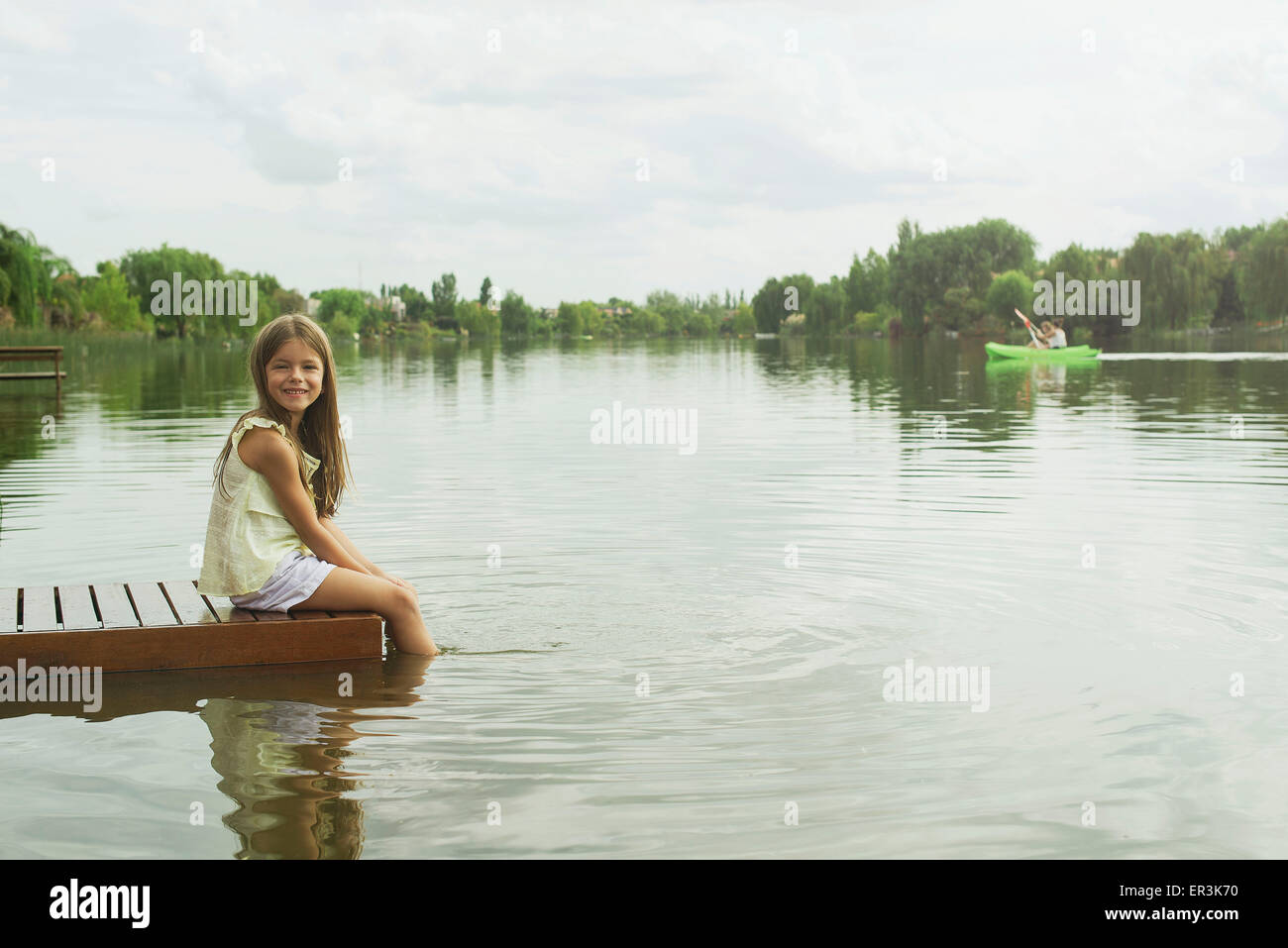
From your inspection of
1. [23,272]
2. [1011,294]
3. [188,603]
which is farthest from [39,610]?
[1011,294]

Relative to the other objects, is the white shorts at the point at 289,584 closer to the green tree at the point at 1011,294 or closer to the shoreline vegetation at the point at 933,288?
the shoreline vegetation at the point at 933,288

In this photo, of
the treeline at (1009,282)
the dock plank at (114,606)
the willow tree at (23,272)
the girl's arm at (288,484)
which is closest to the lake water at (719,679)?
the dock plank at (114,606)

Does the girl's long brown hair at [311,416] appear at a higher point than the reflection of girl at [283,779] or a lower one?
higher

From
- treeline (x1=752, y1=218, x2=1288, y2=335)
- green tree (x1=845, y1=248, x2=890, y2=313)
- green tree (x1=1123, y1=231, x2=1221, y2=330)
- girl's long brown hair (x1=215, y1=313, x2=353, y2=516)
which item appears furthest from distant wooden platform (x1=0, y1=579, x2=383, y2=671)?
green tree (x1=845, y1=248, x2=890, y2=313)

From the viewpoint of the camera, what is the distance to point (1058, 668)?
671cm

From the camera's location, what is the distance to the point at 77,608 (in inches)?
263

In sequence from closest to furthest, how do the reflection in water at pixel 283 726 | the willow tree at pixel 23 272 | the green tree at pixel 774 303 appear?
the reflection in water at pixel 283 726
the willow tree at pixel 23 272
the green tree at pixel 774 303

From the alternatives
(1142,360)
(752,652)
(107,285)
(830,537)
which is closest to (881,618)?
(752,652)

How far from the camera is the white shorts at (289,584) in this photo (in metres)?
6.55

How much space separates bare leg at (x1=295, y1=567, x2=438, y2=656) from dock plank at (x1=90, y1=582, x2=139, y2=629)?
2.87ft

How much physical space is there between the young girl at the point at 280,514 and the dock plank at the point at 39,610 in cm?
75

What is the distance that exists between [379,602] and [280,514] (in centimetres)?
71

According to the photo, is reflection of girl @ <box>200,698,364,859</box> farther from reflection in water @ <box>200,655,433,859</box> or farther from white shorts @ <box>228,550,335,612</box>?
white shorts @ <box>228,550,335,612</box>

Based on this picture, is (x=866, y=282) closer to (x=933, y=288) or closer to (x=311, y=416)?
(x=933, y=288)
